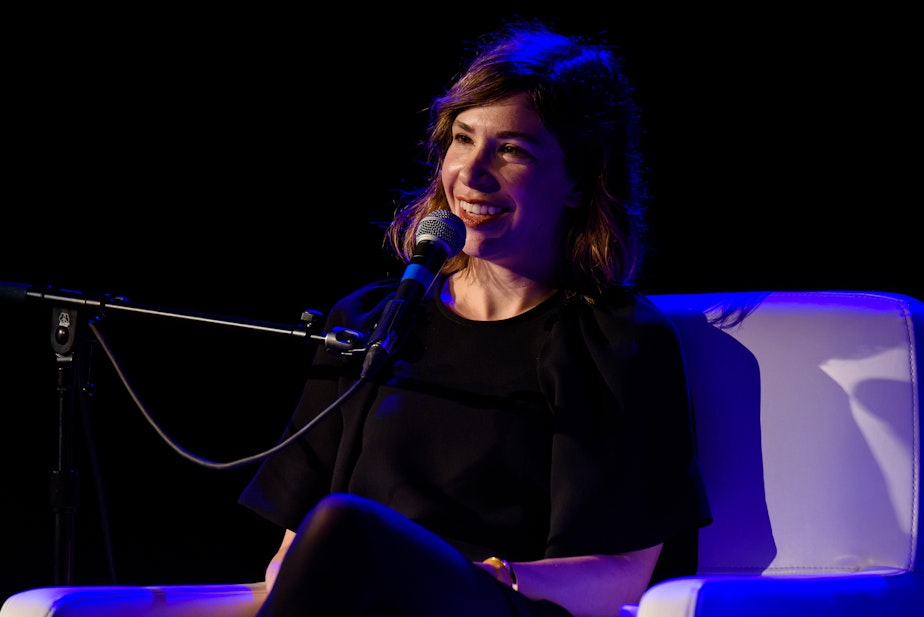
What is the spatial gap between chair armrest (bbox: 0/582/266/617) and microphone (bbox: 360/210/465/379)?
18.0 inches

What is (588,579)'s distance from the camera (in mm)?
1541

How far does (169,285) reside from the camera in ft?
8.45

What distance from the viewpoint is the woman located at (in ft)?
5.20

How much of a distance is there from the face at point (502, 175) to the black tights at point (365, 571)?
0.60 meters

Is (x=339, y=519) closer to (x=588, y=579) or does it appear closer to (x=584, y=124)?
(x=588, y=579)

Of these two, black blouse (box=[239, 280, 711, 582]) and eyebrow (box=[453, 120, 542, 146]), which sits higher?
eyebrow (box=[453, 120, 542, 146])

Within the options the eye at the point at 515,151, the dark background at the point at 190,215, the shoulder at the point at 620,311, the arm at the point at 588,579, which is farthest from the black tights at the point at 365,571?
the dark background at the point at 190,215

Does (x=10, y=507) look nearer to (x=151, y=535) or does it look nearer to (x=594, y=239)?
(x=151, y=535)

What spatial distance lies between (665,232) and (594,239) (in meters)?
0.47

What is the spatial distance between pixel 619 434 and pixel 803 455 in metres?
0.29

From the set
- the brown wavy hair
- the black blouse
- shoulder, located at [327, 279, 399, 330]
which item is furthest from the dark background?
the black blouse

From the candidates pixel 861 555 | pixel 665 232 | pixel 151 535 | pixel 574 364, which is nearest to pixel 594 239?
pixel 574 364

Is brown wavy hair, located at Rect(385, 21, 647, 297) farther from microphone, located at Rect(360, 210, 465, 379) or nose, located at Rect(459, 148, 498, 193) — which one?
microphone, located at Rect(360, 210, 465, 379)

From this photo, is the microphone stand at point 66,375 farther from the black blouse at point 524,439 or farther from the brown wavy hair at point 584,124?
the brown wavy hair at point 584,124
